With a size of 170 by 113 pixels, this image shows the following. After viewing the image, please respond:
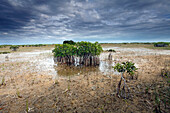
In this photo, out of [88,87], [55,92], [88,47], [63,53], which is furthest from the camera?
[63,53]

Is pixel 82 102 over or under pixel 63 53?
under

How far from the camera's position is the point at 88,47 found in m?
13.7

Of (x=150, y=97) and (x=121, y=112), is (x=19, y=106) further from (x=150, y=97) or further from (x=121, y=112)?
(x=150, y=97)

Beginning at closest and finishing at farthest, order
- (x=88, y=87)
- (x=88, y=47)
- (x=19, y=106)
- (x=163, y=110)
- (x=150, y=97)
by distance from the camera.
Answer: (x=163, y=110) < (x=19, y=106) < (x=150, y=97) < (x=88, y=87) < (x=88, y=47)

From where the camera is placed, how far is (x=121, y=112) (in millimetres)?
4559

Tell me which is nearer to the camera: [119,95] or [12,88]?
[119,95]

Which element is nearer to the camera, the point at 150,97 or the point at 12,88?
the point at 150,97

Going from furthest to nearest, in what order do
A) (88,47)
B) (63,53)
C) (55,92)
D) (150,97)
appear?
(63,53)
(88,47)
(55,92)
(150,97)

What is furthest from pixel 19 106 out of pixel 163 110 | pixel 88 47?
pixel 88 47

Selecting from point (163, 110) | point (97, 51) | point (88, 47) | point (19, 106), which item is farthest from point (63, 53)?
point (163, 110)

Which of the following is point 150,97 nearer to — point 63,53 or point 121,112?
point 121,112

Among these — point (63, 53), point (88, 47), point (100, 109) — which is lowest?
point (100, 109)

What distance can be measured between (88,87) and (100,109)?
2449mm

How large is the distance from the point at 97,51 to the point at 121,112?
33.0 ft
